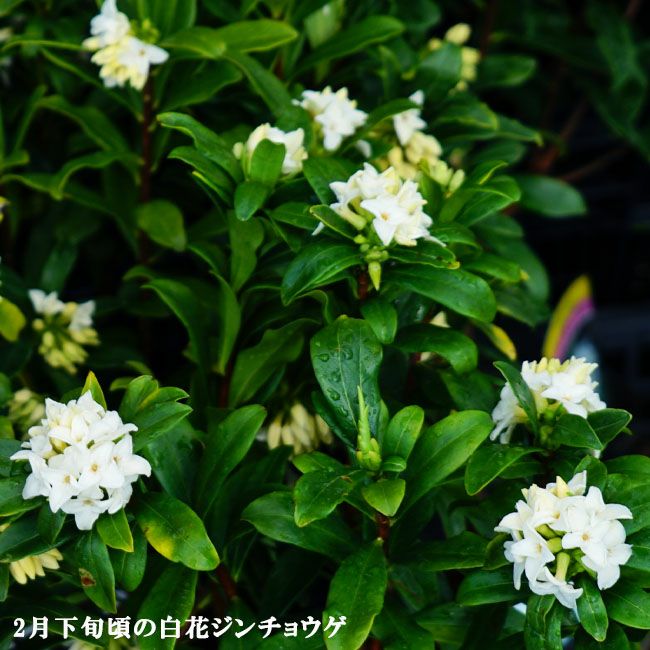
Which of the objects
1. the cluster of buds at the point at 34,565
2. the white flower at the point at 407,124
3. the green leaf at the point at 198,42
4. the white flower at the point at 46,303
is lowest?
the cluster of buds at the point at 34,565

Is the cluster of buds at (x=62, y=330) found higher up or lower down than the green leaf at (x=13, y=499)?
lower down

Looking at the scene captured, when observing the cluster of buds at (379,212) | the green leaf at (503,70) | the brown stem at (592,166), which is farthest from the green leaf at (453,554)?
the brown stem at (592,166)

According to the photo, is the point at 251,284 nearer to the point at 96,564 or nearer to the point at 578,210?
the point at 96,564

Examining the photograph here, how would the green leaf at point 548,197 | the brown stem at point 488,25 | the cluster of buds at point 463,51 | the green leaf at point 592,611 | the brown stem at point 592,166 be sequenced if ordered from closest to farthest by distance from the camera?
the green leaf at point 592,611 → the cluster of buds at point 463,51 → the green leaf at point 548,197 → the brown stem at point 488,25 → the brown stem at point 592,166

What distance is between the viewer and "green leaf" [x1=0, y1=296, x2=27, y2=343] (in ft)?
3.95

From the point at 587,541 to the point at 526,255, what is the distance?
680 millimetres

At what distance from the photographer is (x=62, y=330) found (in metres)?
1.26

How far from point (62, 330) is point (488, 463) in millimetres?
570

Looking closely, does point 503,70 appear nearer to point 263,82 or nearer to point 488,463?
point 263,82

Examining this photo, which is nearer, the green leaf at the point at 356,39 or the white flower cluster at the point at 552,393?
the white flower cluster at the point at 552,393

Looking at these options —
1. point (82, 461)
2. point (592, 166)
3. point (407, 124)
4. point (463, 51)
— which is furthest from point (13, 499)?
point (592, 166)

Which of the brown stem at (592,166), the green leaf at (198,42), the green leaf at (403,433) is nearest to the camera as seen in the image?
the green leaf at (403,433)

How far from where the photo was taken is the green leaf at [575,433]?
0.91 m

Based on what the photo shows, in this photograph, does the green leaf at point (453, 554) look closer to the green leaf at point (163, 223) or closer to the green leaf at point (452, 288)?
the green leaf at point (452, 288)
